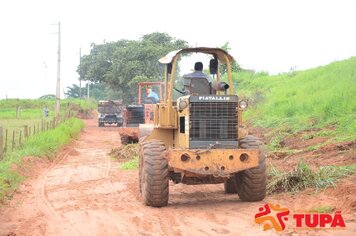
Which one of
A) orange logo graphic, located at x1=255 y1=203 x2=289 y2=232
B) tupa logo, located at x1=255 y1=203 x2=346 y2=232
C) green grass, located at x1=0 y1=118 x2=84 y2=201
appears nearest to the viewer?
tupa logo, located at x1=255 y1=203 x2=346 y2=232

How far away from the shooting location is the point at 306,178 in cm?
976

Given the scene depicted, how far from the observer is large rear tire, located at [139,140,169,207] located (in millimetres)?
9078

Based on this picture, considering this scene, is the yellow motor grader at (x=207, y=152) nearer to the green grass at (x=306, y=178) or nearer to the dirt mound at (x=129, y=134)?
the green grass at (x=306, y=178)

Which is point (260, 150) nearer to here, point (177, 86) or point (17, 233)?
point (177, 86)

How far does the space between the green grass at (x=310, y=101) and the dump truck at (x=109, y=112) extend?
9.90 m

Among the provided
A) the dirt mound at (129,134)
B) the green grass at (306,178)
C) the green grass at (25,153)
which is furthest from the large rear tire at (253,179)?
the dirt mound at (129,134)

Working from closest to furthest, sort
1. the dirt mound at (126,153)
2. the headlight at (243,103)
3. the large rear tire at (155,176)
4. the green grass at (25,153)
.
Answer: the large rear tire at (155,176) < the headlight at (243,103) < the green grass at (25,153) < the dirt mound at (126,153)

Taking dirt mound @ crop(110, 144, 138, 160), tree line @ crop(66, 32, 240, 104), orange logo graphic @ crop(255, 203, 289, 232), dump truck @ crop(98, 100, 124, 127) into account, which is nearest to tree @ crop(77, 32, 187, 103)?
tree line @ crop(66, 32, 240, 104)

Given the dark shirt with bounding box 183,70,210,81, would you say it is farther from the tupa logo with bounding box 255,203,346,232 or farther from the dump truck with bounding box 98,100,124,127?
the dump truck with bounding box 98,100,124,127

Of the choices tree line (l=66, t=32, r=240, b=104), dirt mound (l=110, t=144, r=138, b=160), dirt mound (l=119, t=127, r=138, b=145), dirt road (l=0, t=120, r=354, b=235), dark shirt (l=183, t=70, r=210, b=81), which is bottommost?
dirt road (l=0, t=120, r=354, b=235)

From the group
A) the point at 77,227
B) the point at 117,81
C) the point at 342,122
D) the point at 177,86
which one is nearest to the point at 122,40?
the point at 117,81

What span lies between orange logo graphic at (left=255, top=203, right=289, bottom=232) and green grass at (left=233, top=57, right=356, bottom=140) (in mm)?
5584

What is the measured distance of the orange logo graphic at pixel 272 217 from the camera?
7344 millimetres

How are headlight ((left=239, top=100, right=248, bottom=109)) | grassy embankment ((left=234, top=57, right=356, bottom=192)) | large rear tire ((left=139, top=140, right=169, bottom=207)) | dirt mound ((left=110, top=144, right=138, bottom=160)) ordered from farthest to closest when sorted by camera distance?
dirt mound ((left=110, top=144, right=138, bottom=160))
grassy embankment ((left=234, top=57, right=356, bottom=192))
headlight ((left=239, top=100, right=248, bottom=109))
large rear tire ((left=139, top=140, right=169, bottom=207))
